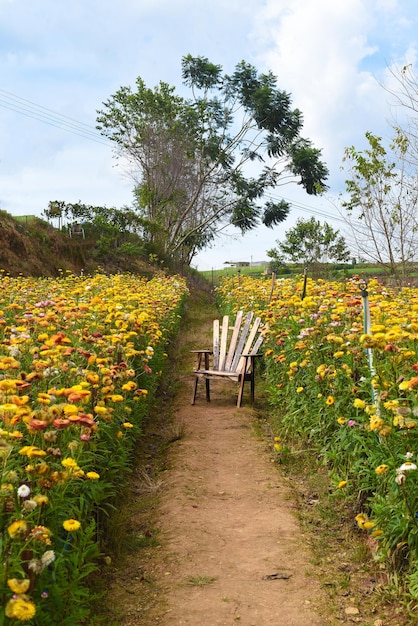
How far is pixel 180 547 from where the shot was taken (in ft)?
12.0

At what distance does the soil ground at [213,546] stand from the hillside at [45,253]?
1090 centimetres

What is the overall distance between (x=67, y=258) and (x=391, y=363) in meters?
17.8

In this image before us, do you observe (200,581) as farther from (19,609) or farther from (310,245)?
(310,245)

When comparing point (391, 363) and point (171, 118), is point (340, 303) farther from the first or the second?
point (171, 118)

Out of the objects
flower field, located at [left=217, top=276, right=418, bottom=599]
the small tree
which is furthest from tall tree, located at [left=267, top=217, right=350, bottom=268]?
flower field, located at [left=217, top=276, right=418, bottom=599]

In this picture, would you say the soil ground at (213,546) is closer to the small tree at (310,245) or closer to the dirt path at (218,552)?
the dirt path at (218,552)

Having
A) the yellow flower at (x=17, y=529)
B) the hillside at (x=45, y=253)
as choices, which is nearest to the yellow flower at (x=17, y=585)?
the yellow flower at (x=17, y=529)

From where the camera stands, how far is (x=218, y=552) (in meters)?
3.63

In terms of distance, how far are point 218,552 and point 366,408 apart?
4.29ft

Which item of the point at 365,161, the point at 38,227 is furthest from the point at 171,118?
the point at 365,161

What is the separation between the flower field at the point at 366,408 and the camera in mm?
2936

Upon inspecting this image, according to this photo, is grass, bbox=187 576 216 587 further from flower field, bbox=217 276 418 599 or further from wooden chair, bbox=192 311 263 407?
wooden chair, bbox=192 311 263 407

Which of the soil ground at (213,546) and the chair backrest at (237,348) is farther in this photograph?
the chair backrest at (237,348)

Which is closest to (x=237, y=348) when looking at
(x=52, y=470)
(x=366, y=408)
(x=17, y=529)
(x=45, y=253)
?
(x=366, y=408)
